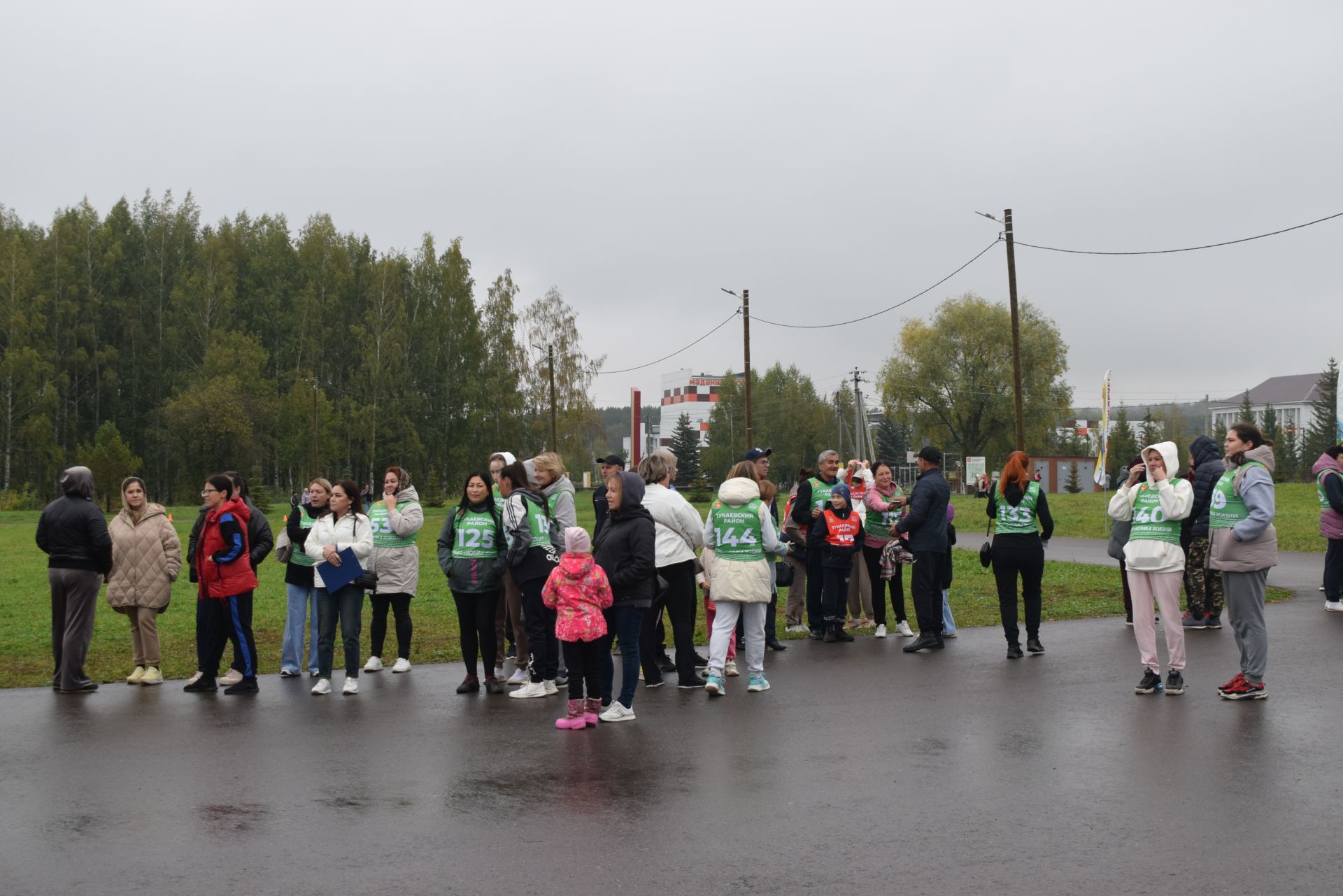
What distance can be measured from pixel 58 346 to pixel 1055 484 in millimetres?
68395

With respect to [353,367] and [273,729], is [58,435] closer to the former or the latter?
[353,367]

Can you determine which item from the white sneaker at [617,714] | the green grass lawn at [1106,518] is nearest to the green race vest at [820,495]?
the white sneaker at [617,714]

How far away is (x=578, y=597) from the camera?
8.70 metres

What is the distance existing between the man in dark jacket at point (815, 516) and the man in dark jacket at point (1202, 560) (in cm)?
295

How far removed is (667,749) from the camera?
7812mm

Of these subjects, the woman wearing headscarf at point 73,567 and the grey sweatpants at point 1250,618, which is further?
the woman wearing headscarf at point 73,567

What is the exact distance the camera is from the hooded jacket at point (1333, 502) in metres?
14.4

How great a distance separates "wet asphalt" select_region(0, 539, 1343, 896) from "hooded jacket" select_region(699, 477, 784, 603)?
81 centimetres

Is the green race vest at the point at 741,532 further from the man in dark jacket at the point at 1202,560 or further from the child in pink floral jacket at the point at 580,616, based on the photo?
the man in dark jacket at the point at 1202,560

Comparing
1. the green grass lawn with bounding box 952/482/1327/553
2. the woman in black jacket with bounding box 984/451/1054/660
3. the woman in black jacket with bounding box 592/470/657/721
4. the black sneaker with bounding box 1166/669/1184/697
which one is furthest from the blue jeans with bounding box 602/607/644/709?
the green grass lawn with bounding box 952/482/1327/553

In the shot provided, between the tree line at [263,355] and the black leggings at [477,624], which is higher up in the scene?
the tree line at [263,355]

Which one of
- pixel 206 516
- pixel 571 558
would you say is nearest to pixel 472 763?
pixel 571 558

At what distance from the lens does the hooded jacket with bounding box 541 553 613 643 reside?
8.64 meters

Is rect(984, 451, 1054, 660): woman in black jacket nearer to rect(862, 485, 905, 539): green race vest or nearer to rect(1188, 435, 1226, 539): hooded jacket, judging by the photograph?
rect(862, 485, 905, 539): green race vest
